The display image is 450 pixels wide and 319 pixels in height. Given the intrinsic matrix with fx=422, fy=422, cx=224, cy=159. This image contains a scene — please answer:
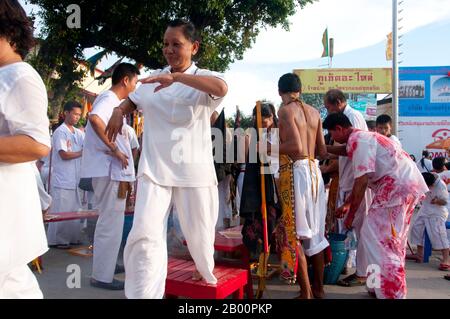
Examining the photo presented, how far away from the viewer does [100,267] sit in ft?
11.6

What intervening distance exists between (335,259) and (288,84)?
164 cm

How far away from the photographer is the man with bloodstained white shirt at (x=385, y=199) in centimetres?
314

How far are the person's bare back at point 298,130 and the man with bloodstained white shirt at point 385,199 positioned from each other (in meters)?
0.31

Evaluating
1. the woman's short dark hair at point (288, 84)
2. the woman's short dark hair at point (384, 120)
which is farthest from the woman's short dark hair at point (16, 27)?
the woman's short dark hair at point (384, 120)

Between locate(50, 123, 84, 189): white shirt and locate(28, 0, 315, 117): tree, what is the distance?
5.69 m

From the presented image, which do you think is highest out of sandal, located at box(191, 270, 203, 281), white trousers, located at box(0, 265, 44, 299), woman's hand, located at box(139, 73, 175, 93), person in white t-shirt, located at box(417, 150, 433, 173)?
woman's hand, located at box(139, 73, 175, 93)

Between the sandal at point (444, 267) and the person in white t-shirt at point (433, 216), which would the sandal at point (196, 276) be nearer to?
the sandal at point (444, 267)

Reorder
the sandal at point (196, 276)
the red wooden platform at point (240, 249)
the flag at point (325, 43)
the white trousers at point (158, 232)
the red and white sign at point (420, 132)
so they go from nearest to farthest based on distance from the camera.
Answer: the white trousers at point (158, 232), the sandal at point (196, 276), the red wooden platform at point (240, 249), the red and white sign at point (420, 132), the flag at point (325, 43)

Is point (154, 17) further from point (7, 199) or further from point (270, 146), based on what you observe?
point (7, 199)

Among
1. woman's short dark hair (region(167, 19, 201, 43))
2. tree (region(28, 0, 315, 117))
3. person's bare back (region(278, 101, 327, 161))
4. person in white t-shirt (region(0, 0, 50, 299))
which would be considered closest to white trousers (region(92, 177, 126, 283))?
→ person's bare back (region(278, 101, 327, 161))

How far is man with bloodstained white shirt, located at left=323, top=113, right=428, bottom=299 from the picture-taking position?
3.14 meters

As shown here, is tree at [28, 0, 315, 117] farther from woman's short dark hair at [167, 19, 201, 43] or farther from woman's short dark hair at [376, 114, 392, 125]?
woman's short dark hair at [167, 19, 201, 43]

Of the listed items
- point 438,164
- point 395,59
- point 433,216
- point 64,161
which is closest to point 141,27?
point 64,161

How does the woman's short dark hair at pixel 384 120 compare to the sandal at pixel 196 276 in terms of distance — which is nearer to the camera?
A: the sandal at pixel 196 276
